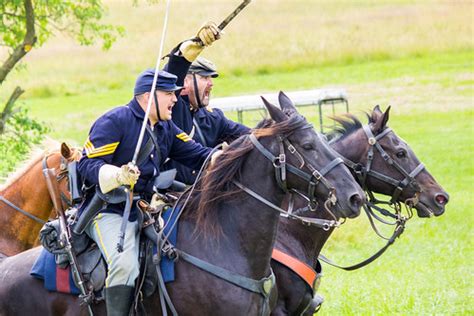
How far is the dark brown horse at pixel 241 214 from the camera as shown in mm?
6703

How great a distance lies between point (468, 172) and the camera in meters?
25.9

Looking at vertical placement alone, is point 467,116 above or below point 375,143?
below

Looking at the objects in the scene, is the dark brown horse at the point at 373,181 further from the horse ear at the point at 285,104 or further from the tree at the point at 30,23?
the tree at the point at 30,23

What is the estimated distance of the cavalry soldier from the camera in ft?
28.1

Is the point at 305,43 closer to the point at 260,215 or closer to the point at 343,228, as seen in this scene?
the point at 343,228

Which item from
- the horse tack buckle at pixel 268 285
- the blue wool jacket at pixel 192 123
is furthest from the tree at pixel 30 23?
the horse tack buckle at pixel 268 285

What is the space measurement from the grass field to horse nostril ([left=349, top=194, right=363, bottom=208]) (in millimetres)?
11954

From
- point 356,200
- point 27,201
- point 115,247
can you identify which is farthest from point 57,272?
point 356,200

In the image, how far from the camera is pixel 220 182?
23.0 ft

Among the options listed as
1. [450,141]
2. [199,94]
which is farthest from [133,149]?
[450,141]

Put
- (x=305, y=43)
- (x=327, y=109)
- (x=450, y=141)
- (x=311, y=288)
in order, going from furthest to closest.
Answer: (x=305, y=43) < (x=327, y=109) < (x=450, y=141) < (x=311, y=288)

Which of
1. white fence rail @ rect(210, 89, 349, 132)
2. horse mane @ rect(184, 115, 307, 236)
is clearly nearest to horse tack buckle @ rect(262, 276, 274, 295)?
horse mane @ rect(184, 115, 307, 236)

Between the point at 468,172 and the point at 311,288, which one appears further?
the point at 468,172

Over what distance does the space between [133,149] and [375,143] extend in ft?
9.12
